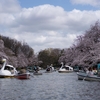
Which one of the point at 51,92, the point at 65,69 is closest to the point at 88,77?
the point at 51,92

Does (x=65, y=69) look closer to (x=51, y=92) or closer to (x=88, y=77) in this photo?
(x=88, y=77)

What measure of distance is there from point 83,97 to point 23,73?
33.4m

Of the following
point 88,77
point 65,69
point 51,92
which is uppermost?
point 65,69

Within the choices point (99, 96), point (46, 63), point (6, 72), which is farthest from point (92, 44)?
point (46, 63)

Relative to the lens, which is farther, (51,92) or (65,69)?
(65,69)

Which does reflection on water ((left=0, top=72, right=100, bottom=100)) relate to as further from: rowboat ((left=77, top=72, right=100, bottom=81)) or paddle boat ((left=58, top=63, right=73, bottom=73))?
paddle boat ((left=58, top=63, right=73, bottom=73))

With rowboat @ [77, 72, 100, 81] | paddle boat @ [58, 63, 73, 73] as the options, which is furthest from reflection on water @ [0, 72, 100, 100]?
paddle boat @ [58, 63, 73, 73]

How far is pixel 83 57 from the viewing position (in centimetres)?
6047

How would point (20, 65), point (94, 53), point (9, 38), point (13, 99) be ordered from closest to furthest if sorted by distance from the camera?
point (13, 99)
point (94, 53)
point (20, 65)
point (9, 38)

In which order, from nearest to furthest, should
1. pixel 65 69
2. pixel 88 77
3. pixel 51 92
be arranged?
pixel 51 92, pixel 88 77, pixel 65 69

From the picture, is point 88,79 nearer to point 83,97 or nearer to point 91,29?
point 91,29

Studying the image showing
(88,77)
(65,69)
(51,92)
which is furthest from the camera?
(65,69)

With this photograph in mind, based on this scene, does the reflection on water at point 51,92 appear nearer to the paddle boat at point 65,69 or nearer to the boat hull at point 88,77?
the boat hull at point 88,77

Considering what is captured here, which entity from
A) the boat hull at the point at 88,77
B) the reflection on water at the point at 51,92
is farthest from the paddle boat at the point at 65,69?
the reflection on water at the point at 51,92
